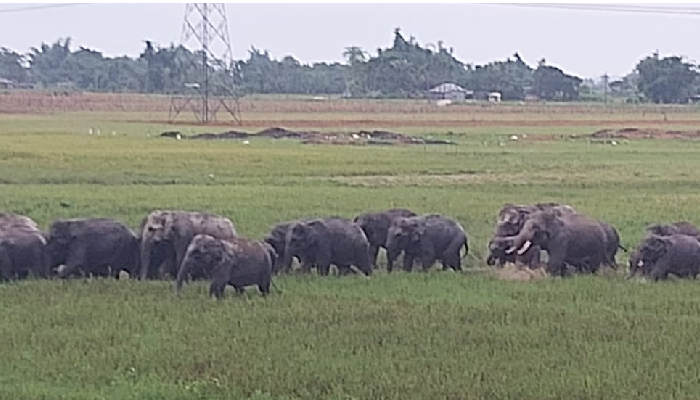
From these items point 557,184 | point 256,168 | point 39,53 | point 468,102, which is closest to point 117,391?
point 557,184

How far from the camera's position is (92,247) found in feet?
56.8

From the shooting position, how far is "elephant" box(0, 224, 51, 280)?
1667cm

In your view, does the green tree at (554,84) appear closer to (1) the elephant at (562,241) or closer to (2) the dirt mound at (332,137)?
(2) the dirt mound at (332,137)

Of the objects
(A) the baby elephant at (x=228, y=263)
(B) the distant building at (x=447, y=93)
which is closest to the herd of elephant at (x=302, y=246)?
(A) the baby elephant at (x=228, y=263)

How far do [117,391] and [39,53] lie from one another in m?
160

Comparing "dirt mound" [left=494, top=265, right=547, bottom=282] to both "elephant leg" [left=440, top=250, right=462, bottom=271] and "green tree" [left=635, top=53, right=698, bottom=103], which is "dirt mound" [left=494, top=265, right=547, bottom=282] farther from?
"green tree" [left=635, top=53, right=698, bottom=103]

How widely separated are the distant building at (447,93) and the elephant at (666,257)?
352 ft

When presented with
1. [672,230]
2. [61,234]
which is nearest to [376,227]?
[672,230]

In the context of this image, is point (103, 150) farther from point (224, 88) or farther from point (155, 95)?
point (155, 95)

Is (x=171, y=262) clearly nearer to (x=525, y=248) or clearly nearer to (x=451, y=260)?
(x=451, y=260)

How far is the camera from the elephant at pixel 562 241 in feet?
60.9

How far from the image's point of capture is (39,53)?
6476 inches

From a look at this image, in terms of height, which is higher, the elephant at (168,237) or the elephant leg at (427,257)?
the elephant at (168,237)

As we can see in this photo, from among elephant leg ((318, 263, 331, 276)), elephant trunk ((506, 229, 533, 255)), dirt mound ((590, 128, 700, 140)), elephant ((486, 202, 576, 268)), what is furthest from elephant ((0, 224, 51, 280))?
dirt mound ((590, 128, 700, 140))
